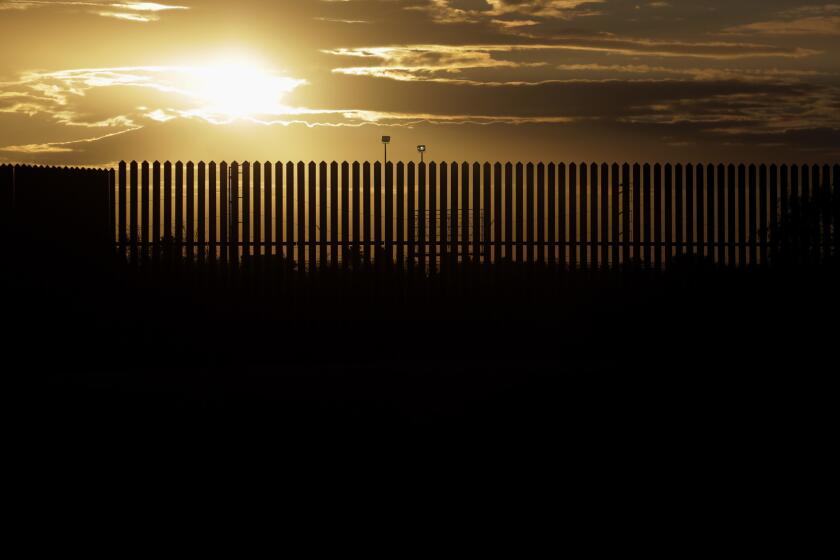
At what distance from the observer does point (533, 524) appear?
6539mm

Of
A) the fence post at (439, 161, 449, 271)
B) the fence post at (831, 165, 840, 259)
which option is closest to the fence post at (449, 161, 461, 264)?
the fence post at (439, 161, 449, 271)

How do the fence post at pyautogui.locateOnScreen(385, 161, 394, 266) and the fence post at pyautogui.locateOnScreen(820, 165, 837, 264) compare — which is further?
the fence post at pyautogui.locateOnScreen(820, 165, 837, 264)

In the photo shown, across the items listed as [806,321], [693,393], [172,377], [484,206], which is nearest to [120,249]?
[172,377]

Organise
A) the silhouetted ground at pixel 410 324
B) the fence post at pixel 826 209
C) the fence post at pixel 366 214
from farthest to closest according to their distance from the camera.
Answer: the fence post at pixel 826 209 → the fence post at pixel 366 214 → the silhouetted ground at pixel 410 324

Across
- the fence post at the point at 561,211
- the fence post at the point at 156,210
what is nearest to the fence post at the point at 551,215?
the fence post at the point at 561,211

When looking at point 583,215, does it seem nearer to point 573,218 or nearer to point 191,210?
point 573,218


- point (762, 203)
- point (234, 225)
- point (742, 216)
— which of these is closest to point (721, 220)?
point (742, 216)

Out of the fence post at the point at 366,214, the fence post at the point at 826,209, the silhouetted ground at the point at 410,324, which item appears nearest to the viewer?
the silhouetted ground at the point at 410,324

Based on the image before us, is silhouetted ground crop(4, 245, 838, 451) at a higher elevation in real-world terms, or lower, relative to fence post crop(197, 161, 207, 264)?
lower

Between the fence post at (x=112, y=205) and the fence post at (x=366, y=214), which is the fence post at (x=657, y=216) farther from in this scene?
the fence post at (x=112, y=205)

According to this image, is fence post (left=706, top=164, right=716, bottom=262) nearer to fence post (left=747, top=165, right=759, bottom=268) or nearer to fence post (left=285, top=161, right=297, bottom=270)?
fence post (left=747, top=165, right=759, bottom=268)

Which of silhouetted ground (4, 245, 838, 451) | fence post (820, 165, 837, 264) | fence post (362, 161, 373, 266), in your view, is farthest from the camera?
fence post (820, 165, 837, 264)

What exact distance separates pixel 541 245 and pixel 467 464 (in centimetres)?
885

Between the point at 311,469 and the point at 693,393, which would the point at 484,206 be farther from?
the point at 311,469
